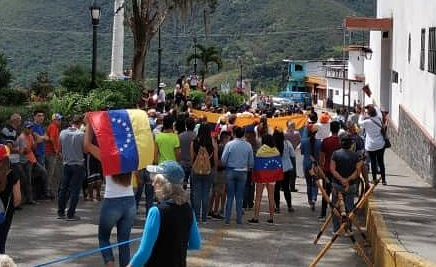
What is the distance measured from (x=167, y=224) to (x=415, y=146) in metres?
15.6

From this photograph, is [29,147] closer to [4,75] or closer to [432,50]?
[432,50]

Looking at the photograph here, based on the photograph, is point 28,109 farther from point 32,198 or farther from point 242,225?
point 242,225

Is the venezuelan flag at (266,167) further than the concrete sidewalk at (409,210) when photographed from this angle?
Yes

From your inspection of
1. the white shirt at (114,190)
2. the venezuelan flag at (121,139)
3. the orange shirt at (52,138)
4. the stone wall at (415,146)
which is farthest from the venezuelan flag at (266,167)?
the white shirt at (114,190)

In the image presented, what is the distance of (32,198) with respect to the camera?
14469 millimetres

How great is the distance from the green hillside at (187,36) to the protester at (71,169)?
4537 centimetres

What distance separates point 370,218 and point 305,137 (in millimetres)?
3361

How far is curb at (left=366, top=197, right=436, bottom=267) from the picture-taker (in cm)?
779

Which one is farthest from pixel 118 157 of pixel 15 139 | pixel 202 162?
pixel 15 139

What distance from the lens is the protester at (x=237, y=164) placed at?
12.3 meters

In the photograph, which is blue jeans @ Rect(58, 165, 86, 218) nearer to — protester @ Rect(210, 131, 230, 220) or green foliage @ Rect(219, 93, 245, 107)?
protester @ Rect(210, 131, 230, 220)

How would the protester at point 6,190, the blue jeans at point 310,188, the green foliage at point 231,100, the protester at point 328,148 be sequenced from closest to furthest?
the protester at point 6,190
the protester at point 328,148
the blue jeans at point 310,188
the green foliage at point 231,100

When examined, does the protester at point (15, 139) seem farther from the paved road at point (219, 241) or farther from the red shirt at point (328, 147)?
the red shirt at point (328, 147)

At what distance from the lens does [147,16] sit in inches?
1033
